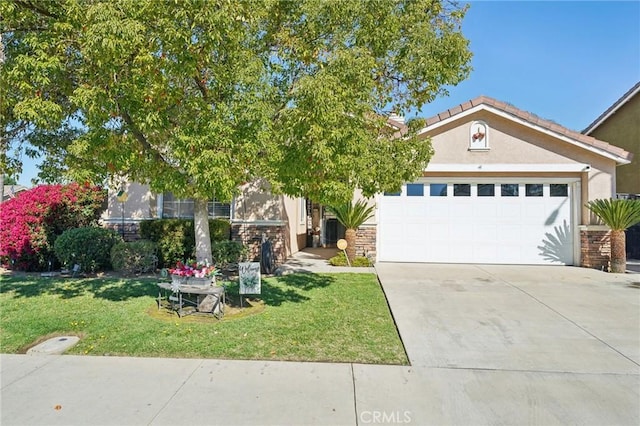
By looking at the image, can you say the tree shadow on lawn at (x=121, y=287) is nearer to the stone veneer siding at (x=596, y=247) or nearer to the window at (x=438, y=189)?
the window at (x=438, y=189)

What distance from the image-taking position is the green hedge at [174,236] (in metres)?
10.9

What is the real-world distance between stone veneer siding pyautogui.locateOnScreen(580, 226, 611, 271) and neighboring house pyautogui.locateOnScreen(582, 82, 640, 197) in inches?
215

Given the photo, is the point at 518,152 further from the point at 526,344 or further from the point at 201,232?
the point at 201,232

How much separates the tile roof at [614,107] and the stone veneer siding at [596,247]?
7.34m

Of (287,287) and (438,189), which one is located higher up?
(438,189)

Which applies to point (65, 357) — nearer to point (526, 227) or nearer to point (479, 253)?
point (479, 253)

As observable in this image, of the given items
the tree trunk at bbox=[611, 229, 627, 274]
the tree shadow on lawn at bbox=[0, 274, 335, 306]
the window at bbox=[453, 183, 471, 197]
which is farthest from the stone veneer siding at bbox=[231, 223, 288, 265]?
the tree trunk at bbox=[611, 229, 627, 274]

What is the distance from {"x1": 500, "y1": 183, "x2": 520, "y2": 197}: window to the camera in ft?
39.1

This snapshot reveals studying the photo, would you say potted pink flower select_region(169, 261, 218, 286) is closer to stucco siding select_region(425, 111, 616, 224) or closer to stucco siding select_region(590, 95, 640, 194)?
stucco siding select_region(425, 111, 616, 224)

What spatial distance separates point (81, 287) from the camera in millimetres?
8711

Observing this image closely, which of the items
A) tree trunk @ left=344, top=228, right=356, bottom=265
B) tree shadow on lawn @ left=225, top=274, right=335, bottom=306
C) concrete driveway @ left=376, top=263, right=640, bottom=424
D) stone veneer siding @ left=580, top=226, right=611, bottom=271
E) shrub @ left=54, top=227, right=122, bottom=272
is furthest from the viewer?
tree trunk @ left=344, top=228, right=356, bottom=265

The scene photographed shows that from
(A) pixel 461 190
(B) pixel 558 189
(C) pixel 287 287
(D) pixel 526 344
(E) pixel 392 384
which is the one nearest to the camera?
(E) pixel 392 384

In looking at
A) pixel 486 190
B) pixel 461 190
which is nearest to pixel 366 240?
pixel 461 190

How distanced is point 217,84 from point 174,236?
6769mm
